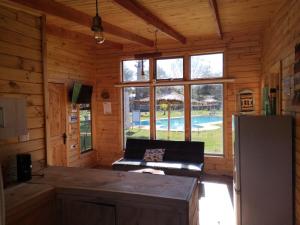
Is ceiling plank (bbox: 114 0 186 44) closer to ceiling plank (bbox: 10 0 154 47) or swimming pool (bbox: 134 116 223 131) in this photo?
ceiling plank (bbox: 10 0 154 47)

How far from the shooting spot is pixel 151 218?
1700 mm

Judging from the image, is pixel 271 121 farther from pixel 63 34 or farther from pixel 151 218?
pixel 63 34

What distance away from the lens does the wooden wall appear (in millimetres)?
2209

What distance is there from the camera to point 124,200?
5.73 ft

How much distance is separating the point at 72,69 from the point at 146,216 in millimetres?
4470

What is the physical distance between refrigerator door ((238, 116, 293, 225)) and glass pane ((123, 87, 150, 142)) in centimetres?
325

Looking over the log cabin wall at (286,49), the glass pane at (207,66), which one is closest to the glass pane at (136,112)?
the glass pane at (207,66)

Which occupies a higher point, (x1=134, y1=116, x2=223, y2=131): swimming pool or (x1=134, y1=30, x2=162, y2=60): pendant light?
(x1=134, y1=30, x2=162, y2=60): pendant light

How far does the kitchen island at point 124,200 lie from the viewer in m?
1.66

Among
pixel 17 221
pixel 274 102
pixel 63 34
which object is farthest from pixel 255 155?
pixel 63 34

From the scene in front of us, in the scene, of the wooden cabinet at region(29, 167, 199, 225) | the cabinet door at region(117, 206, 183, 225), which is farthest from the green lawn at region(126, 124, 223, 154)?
the cabinet door at region(117, 206, 183, 225)

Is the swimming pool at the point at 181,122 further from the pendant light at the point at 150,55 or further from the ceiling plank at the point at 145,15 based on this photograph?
the ceiling plank at the point at 145,15

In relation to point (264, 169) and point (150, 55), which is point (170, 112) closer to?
point (150, 55)

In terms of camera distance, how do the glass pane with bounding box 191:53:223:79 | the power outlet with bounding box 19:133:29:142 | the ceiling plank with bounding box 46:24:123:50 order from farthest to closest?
the glass pane with bounding box 191:53:223:79 → the ceiling plank with bounding box 46:24:123:50 → the power outlet with bounding box 19:133:29:142
